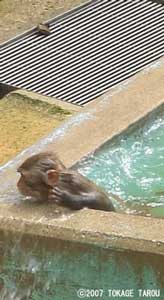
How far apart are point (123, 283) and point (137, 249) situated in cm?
17

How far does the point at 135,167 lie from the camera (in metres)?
4.55

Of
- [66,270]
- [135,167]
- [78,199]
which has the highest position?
[78,199]

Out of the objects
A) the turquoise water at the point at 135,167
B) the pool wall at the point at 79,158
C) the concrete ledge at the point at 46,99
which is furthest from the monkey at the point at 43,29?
the turquoise water at the point at 135,167

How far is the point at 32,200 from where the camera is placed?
12.9 feet

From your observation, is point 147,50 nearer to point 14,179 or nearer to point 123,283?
point 14,179

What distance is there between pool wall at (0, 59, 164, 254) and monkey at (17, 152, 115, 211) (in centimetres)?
5

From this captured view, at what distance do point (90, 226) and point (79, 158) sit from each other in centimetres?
61

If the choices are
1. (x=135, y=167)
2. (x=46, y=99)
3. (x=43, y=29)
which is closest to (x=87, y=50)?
(x=43, y=29)

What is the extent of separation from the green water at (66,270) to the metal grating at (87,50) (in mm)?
2821

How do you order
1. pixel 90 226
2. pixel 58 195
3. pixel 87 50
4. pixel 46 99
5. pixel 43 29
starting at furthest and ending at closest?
pixel 43 29 < pixel 87 50 < pixel 46 99 < pixel 58 195 < pixel 90 226

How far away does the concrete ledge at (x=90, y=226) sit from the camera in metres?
3.60

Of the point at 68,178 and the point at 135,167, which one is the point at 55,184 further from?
the point at 135,167

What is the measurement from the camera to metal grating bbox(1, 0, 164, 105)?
6.78 metres

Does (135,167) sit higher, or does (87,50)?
(135,167)
